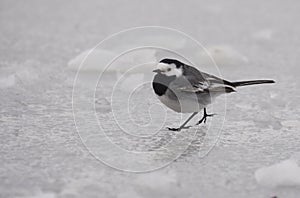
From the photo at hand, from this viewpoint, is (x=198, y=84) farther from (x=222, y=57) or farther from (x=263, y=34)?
(x=263, y=34)

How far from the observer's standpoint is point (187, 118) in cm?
262

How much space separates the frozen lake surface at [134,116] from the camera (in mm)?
1869

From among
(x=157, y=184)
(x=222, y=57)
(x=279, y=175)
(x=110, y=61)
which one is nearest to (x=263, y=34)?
(x=222, y=57)

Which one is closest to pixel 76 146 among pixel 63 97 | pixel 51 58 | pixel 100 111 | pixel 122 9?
pixel 100 111

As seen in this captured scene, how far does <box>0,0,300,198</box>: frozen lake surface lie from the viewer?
1.87 meters

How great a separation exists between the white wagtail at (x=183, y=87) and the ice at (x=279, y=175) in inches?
20.3

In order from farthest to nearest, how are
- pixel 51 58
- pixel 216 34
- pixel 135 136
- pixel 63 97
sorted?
pixel 216 34 < pixel 51 58 < pixel 63 97 < pixel 135 136

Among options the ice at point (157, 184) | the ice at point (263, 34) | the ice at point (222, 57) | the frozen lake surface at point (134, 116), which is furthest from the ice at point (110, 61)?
the ice at point (157, 184)

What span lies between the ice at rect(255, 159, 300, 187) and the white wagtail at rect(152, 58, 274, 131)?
0.52m

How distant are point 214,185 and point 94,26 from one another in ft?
9.07

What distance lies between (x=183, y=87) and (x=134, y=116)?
12.8 inches

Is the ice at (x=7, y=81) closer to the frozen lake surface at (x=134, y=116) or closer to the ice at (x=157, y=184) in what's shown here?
the frozen lake surface at (x=134, y=116)

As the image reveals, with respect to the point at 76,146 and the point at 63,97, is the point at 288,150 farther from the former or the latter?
the point at 63,97

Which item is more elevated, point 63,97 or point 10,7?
point 10,7
